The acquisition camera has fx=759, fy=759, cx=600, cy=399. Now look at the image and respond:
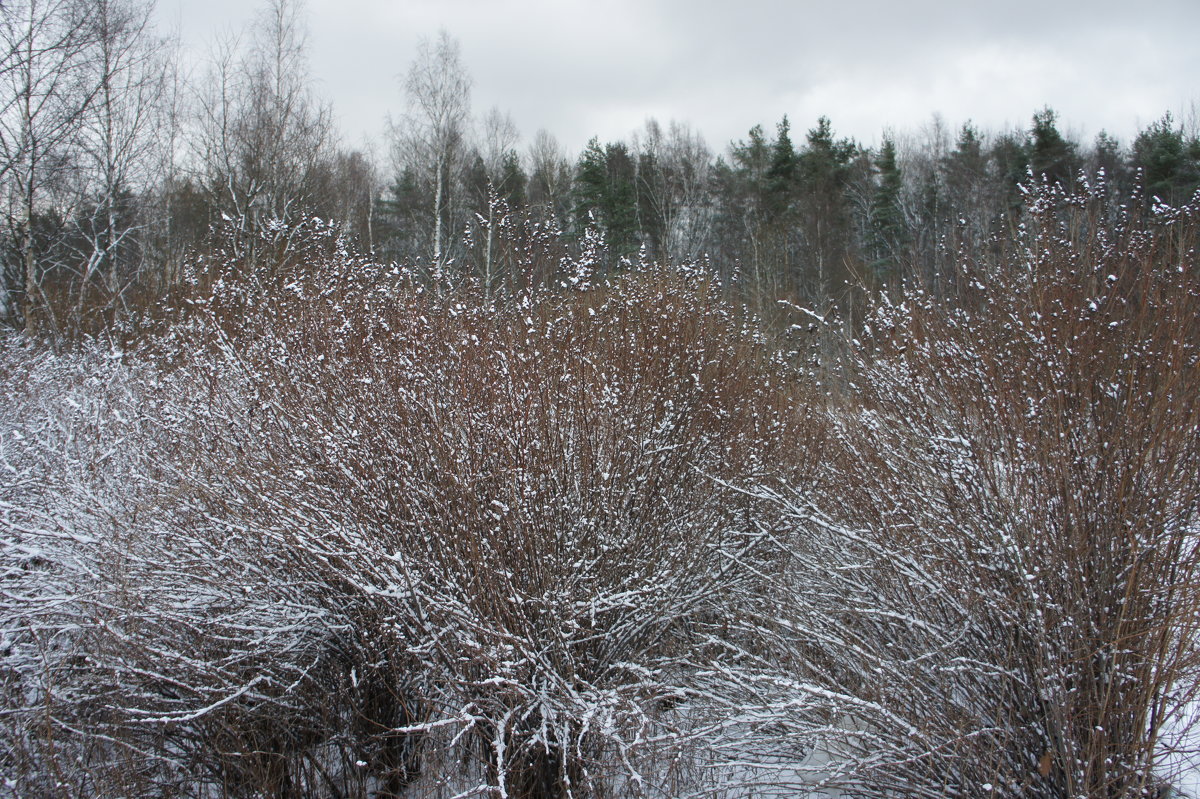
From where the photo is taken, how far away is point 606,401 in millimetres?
3510

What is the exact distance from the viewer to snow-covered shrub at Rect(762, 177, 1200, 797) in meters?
2.52

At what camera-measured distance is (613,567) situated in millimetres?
3492

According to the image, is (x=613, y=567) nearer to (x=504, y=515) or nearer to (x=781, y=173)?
(x=504, y=515)

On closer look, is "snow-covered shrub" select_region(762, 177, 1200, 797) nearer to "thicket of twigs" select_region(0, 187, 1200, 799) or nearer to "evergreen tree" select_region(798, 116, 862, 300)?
"thicket of twigs" select_region(0, 187, 1200, 799)

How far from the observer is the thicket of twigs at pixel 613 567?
8.68 ft

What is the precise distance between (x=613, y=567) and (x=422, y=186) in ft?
51.9

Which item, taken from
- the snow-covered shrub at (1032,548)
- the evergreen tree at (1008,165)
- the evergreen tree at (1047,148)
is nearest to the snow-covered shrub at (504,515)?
the snow-covered shrub at (1032,548)

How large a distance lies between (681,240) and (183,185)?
12.1 meters

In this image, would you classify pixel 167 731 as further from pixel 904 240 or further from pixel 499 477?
pixel 904 240

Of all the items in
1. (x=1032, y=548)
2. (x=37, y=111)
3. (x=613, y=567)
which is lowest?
(x=613, y=567)

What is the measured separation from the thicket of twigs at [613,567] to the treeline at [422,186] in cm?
82

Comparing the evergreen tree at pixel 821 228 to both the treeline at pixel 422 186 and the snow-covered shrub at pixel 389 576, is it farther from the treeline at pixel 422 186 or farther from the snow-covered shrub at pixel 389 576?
the snow-covered shrub at pixel 389 576

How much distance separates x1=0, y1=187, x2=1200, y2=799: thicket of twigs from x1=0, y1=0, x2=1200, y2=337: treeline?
0.82 m

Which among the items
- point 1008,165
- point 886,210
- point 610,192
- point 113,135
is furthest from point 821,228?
point 113,135
